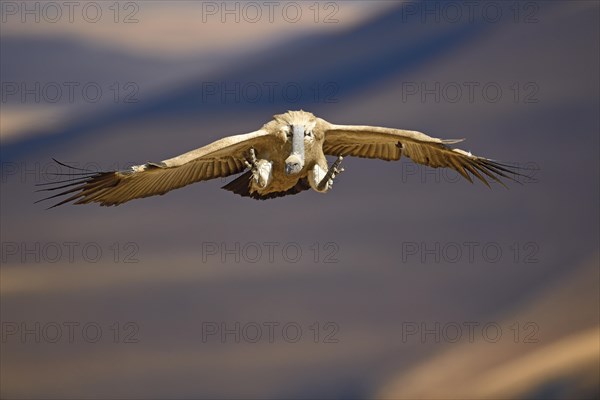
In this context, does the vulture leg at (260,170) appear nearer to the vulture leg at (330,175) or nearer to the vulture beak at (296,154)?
the vulture beak at (296,154)

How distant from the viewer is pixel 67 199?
11.5m

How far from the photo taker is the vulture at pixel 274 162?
11.7m

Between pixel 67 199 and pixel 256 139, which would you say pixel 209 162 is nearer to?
pixel 256 139

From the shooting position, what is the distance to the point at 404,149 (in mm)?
12922

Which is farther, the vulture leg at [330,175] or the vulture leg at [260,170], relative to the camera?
the vulture leg at [260,170]

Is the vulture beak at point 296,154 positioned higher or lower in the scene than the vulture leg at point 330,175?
higher

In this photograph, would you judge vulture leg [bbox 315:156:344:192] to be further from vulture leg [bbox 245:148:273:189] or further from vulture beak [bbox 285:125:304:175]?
vulture leg [bbox 245:148:273:189]

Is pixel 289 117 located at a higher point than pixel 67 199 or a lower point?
higher

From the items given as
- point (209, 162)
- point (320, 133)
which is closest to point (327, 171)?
point (320, 133)

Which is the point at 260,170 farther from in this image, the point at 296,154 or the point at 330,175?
the point at 330,175

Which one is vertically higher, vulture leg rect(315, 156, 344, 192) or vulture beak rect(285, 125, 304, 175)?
vulture beak rect(285, 125, 304, 175)

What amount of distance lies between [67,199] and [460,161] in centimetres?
428

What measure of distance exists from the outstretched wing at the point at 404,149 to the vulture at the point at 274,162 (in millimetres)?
10

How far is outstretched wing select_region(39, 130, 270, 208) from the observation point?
1153 centimetres
